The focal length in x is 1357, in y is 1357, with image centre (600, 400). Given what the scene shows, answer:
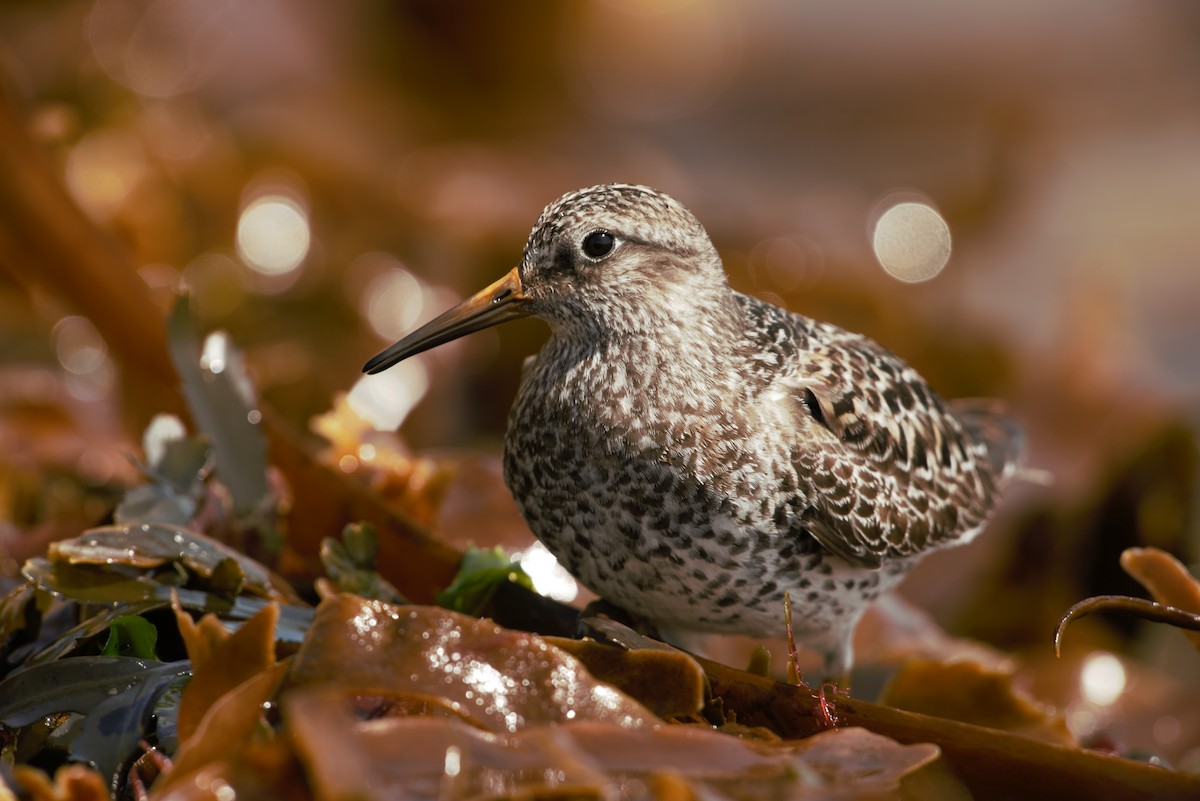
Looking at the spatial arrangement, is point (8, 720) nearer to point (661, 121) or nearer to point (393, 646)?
point (393, 646)

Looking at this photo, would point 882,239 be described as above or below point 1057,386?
above

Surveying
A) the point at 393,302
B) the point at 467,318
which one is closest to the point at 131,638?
the point at 467,318

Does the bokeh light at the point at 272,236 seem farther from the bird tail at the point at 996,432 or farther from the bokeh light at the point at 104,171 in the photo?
the bird tail at the point at 996,432

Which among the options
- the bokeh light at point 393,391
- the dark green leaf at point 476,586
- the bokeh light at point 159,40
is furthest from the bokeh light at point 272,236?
the dark green leaf at point 476,586

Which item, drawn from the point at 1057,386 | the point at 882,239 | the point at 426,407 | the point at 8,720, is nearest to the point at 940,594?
the point at 1057,386

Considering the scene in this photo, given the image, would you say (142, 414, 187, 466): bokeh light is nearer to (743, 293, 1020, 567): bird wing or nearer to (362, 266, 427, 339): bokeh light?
(743, 293, 1020, 567): bird wing

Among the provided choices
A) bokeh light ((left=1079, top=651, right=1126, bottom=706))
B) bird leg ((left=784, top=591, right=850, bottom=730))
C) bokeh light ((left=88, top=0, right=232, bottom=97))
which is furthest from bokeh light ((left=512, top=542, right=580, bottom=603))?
bokeh light ((left=88, top=0, right=232, bottom=97))

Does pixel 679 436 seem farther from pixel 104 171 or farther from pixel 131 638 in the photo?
pixel 104 171
